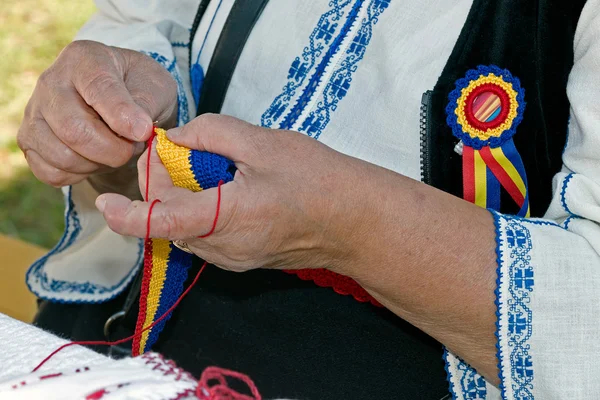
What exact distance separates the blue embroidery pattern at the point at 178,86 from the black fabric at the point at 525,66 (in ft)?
1.40

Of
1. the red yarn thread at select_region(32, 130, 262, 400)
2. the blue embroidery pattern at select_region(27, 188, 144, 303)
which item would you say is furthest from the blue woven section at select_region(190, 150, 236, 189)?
the blue embroidery pattern at select_region(27, 188, 144, 303)

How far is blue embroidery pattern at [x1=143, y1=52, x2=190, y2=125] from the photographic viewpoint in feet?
3.96

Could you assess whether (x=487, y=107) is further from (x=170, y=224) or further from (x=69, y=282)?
(x=69, y=282)

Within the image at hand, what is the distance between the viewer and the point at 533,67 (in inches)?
39.8

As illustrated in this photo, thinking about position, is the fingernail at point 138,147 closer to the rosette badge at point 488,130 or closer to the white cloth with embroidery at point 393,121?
the white cloth with embroidery at point 393,121

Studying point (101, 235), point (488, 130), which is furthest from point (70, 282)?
point (488, 130)

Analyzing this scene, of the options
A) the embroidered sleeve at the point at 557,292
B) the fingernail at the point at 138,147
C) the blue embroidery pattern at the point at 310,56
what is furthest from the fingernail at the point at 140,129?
the embroidered sleeve at the point at 557,292

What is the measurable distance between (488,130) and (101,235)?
2.46 ft

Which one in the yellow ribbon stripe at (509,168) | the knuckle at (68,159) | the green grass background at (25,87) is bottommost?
the green grass background at (25,87)

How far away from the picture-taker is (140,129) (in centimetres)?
94

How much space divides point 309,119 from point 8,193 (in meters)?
2.04

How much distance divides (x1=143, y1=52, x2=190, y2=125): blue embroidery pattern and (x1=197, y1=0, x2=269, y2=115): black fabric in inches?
1.4

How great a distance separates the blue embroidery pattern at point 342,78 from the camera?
3.53ft

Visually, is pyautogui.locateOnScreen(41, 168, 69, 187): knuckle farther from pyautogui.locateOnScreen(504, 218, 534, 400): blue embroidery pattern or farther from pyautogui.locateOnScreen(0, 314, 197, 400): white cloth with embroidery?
pyautogui.locateOnScreen(504, 218, 534, 400): blue embroidery pattern
